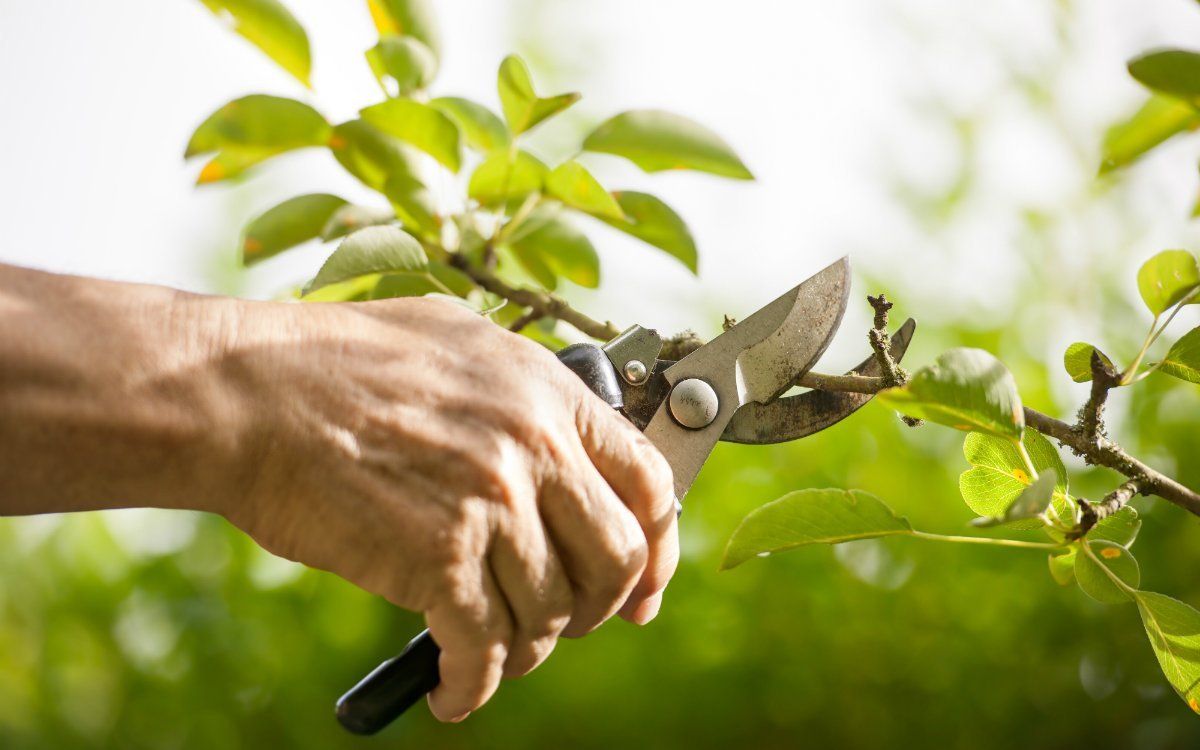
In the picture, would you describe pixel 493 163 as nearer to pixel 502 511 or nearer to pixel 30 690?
pixel 502 511

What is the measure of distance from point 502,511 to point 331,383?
4.2 inches

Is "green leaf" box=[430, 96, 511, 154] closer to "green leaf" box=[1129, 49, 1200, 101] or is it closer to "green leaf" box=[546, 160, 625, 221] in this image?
"green leaf" box=[546, 160, 625, 221]

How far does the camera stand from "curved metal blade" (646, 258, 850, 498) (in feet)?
1.97

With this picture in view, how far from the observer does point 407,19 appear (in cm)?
76

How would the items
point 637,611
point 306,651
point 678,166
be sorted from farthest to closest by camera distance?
point 306,651 → point 678,166 → point 637,611

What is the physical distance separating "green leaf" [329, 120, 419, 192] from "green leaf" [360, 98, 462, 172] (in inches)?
0.8

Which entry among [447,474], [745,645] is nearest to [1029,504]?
[447,474]

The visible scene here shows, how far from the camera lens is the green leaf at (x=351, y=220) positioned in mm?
751

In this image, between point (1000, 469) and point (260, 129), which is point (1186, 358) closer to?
point (1000, 469)

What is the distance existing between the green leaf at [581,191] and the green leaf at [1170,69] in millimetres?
334

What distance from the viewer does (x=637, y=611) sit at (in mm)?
594

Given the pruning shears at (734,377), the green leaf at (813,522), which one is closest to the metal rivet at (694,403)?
the pruning shears at (734,377)

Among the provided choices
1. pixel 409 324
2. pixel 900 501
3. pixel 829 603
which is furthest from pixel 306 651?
pixel 409 324

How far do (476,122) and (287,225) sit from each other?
0.18 m
